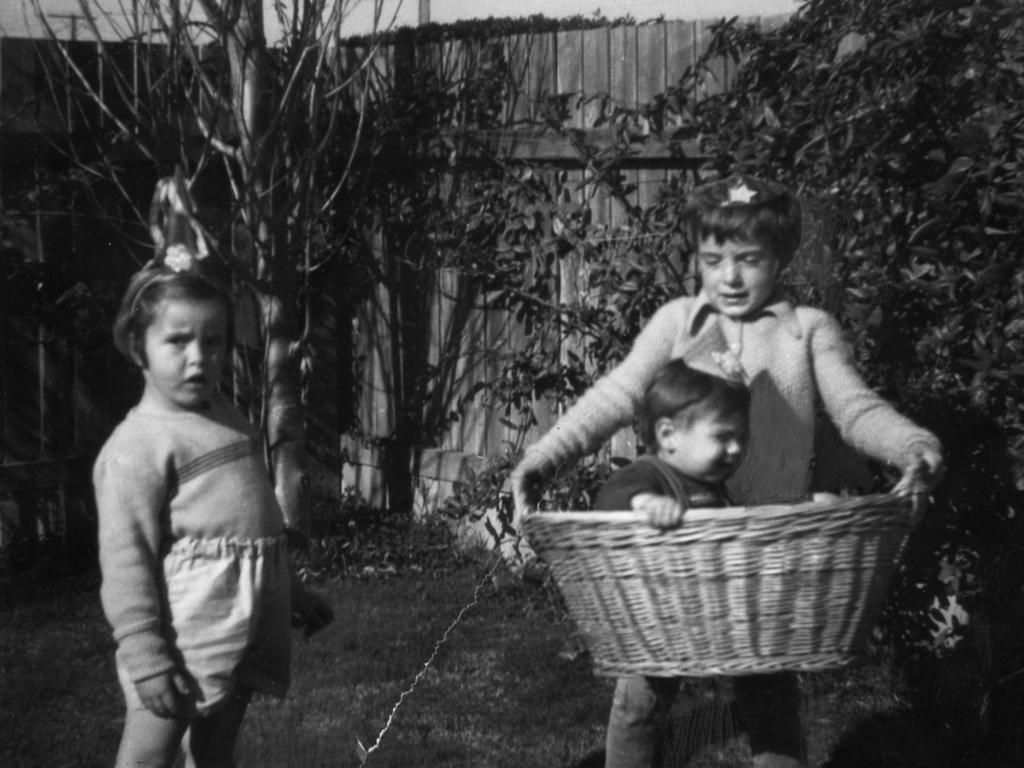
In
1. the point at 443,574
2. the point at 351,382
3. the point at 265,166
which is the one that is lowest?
the point at 443,574

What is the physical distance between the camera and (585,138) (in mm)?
5379

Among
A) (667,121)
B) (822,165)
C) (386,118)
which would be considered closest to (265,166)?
(386,118)

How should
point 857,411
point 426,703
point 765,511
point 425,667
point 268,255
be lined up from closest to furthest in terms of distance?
point 765,511, point 857,411, point 426,703, point 425,667, point 268,255

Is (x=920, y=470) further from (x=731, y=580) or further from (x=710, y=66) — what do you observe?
(x=710, y=66)

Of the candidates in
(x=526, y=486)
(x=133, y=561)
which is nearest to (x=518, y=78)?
(x=526, y=486)

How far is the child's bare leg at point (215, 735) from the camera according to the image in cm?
302

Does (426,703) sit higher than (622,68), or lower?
lower

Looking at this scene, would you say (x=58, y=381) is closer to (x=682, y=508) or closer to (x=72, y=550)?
(x=72, y=550)

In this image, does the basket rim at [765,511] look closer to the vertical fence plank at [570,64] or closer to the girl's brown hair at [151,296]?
the girl's brown hair at [151,296]

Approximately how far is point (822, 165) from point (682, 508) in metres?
1.76

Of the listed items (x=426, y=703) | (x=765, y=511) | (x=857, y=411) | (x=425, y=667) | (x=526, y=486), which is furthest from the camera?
(x=425, y=667)

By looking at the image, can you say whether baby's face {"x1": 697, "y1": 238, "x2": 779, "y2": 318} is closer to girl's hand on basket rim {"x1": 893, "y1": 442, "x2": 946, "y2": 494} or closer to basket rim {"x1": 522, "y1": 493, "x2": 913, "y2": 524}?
girl's hand on basket rim {"x1": 893, "y1": 442, "x2": 946, "y2": 494}

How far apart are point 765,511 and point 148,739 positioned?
1.26m

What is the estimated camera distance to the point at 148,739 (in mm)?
2838
